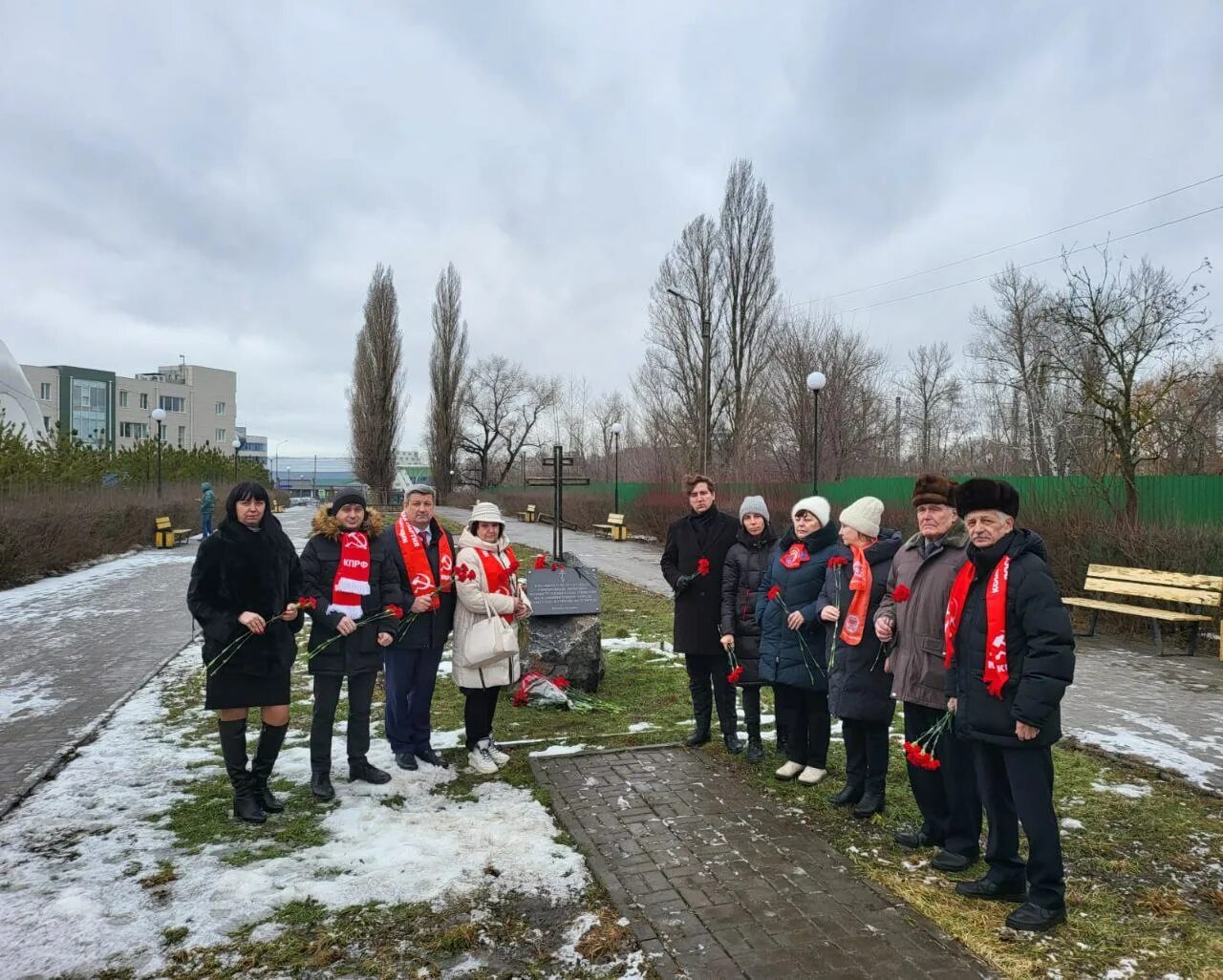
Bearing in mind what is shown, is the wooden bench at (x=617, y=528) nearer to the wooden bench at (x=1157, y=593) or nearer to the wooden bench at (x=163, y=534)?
the wooden bench at (x=163, y=534)

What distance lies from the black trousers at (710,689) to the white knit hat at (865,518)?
1.40 m

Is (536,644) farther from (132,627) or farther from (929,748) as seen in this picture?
(132,627)

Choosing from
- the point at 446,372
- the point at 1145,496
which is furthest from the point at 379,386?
the point at 1145,496

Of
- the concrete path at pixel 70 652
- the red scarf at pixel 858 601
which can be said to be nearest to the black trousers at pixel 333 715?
the concrete path at pixel 70 652

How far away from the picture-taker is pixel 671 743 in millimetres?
5762

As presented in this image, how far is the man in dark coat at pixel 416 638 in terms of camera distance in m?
5.23

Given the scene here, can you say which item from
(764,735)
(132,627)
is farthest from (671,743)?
(132,627)

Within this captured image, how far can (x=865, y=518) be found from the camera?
4586 millimetres

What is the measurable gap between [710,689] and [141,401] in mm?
95310

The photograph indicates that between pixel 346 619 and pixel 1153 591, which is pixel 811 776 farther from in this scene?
pixel 1153 591

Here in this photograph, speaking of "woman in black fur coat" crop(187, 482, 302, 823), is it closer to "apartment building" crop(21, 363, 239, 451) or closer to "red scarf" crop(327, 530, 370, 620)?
"red scarf" crop(327, 530, 370, 620)

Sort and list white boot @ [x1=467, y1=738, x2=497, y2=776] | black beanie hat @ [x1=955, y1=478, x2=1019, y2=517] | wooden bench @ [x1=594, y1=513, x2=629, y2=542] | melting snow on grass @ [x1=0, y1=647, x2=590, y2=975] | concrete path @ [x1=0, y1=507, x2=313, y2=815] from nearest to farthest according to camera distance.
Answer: melting snow on grass @ [x1=0, y1=647, x2=590, y2=975] < black beanie hat @ [x1=955, y1=478, x2=1019, y2=517] < white boot @ [x1=467, y1=738, x2=497, y2=776] < concrete path @ [x1=0, y1=507, x2=313, y2=815] < wooden bench @ [x1=594, y1=513, x2=629, y2=542]

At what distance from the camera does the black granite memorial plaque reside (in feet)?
23.5

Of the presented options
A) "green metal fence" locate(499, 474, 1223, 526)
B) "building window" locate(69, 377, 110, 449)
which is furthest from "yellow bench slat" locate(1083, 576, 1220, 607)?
"building window" locate(69, 377, 110, 449)
